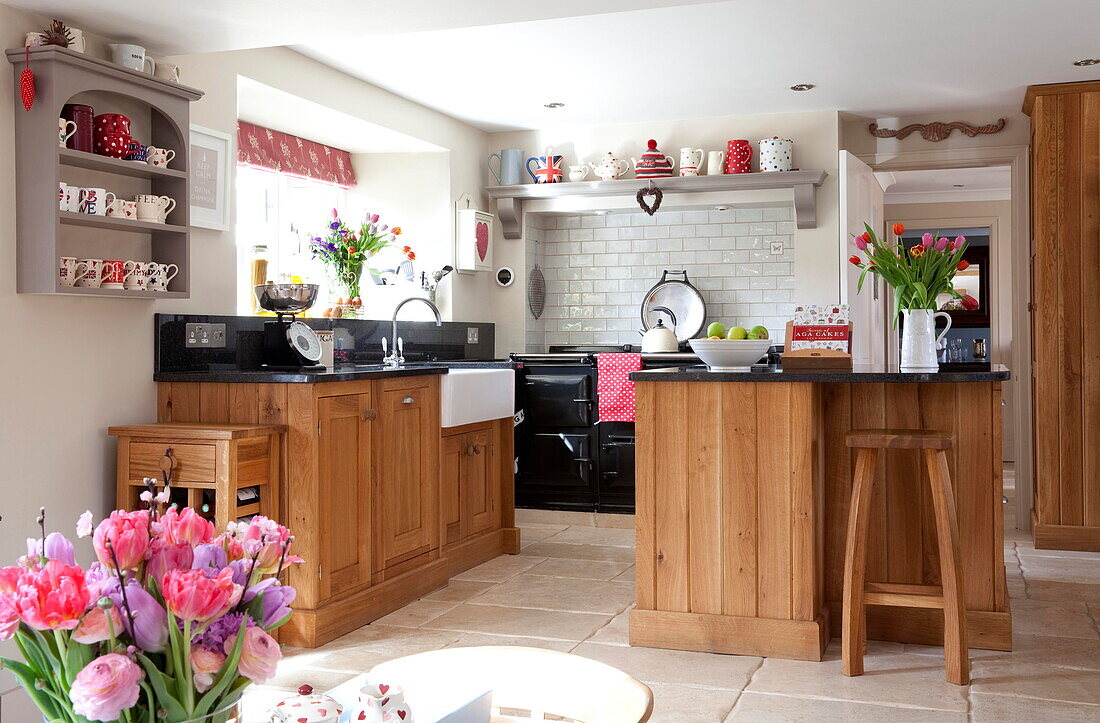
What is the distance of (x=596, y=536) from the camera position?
5523mm

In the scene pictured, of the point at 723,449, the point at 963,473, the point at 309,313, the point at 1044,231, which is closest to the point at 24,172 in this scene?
the point at 309,313

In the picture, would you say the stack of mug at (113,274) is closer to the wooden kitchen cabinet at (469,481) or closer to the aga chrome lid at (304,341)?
the aga chrome lid at (304,341)

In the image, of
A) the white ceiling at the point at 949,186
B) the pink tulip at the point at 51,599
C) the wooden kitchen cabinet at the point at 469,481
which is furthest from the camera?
the white ceiling at the point at 949,186

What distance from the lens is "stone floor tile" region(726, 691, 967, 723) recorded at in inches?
108

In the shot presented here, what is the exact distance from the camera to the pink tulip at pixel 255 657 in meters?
1.01

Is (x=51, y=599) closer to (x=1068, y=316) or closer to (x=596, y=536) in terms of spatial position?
(x=596, y=536)

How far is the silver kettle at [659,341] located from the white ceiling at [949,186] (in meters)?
2.25

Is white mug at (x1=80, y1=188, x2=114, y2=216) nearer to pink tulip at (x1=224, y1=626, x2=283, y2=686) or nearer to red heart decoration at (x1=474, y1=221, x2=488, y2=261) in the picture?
pink tulip at (x1=224, y1=626, x2=283, y2=686)

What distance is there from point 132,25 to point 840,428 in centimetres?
275

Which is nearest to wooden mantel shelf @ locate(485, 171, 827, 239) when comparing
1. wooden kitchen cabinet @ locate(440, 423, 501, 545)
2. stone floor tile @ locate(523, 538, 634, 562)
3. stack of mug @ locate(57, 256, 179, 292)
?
wooden kitchen cabinet @ locate(440, 423, 501, 545)

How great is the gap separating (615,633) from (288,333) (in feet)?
5.63

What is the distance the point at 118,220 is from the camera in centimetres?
326

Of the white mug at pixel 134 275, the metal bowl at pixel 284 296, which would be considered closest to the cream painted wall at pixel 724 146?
the metal bowl at pixel 284 296

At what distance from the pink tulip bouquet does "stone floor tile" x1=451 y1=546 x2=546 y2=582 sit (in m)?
3.48
